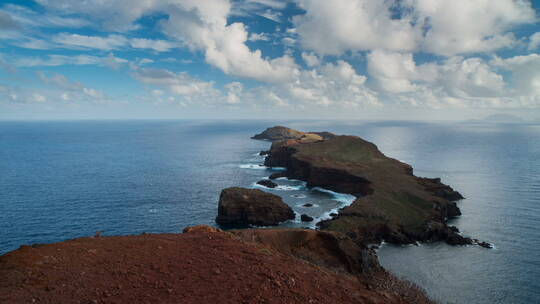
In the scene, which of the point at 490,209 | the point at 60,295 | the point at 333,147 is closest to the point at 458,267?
the point at 490,209

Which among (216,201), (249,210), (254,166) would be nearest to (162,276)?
(249,210)

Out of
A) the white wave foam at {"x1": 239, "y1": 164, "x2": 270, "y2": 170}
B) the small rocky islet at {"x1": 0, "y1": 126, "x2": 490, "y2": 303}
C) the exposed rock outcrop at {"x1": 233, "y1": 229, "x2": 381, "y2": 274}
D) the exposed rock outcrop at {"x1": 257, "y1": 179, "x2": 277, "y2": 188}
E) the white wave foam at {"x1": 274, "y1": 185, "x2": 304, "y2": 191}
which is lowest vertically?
the white wave foam at {"x1": 274, "y1": 185, "x2": 304, "y2": 191}

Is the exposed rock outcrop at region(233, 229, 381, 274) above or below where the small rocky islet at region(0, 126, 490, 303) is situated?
below

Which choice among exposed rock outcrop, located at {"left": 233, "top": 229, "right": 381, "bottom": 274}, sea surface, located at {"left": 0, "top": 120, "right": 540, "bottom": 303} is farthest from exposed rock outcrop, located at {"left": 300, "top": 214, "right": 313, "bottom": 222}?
exposed rock outcrop, located at {"left": 233, "top": 229, "right": 381, "bottom": 274}

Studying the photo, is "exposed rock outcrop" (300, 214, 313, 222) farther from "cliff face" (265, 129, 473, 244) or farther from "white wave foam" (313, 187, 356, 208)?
"white wave foam" (313, 187, 356, 208)

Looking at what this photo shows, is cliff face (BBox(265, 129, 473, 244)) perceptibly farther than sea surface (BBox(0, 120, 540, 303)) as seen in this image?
Yes

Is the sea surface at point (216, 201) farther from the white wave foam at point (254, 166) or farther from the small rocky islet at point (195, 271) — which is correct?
the small rocky islet at point (195, 271)

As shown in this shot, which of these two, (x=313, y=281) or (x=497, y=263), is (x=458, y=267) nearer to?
(x=497, y=263)
